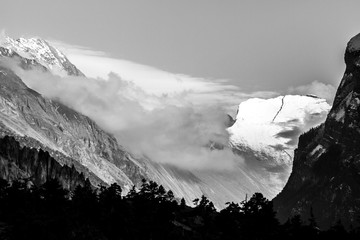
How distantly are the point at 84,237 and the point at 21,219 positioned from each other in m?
Answer: 14.8

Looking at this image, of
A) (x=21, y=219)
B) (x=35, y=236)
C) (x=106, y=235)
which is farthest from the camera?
(x=106, y=235)

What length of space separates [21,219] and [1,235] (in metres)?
9.90

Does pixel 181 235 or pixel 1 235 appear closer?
pixel 1 235

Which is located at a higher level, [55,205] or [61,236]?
[55,205]

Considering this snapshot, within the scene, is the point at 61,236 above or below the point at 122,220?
below

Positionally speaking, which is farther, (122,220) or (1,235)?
(122,220)

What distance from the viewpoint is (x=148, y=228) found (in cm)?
19725

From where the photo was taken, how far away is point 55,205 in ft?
653

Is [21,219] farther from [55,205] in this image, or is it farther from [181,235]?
[181,235]

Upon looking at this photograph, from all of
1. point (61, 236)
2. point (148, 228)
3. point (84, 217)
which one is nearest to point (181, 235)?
point (148, 228)

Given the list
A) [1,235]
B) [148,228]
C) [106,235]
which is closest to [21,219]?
[1,235]

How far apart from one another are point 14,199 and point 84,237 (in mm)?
33712

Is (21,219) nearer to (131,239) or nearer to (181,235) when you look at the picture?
(131,239)

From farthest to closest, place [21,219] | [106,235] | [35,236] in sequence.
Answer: [106,235] → [21,219] → [35,236]
